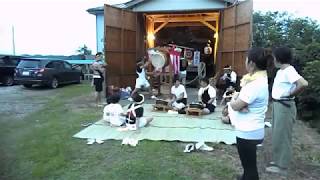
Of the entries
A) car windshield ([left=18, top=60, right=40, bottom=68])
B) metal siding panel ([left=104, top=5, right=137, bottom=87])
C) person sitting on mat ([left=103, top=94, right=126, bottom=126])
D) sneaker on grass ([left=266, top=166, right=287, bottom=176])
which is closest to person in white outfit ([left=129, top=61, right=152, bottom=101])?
metal siding panel ([left=104, top=5, right=137, bottom=87])

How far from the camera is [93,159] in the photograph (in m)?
5.49

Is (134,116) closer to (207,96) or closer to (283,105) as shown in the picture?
(207,96)

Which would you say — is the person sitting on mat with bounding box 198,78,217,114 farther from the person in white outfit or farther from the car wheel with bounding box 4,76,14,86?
the car wheel with bounding box 4,76,14,86

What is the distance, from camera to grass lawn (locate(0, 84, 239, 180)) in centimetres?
484

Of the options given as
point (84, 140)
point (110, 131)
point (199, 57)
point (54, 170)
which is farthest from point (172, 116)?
point (199, 57)

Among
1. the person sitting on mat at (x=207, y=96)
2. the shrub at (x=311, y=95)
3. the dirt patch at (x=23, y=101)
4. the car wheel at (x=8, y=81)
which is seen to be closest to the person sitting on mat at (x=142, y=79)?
the dirt patch at (x=23, y=101)

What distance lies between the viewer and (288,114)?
477 cm

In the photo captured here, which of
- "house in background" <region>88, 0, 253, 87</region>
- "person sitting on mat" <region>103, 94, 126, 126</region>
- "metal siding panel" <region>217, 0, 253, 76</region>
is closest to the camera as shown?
"person sitting on mat" <region>103, 94, 126, 126</region>

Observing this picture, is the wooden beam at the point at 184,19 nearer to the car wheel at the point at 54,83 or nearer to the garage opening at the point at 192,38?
the garage opening at the point at 192,38

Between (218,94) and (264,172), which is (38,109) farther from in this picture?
(264,172)

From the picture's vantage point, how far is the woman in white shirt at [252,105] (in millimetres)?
3518

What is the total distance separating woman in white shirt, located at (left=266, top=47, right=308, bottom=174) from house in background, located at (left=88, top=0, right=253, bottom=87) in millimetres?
6281

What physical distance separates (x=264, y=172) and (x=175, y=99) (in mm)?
4918

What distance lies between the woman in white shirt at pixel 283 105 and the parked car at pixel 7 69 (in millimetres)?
14904
